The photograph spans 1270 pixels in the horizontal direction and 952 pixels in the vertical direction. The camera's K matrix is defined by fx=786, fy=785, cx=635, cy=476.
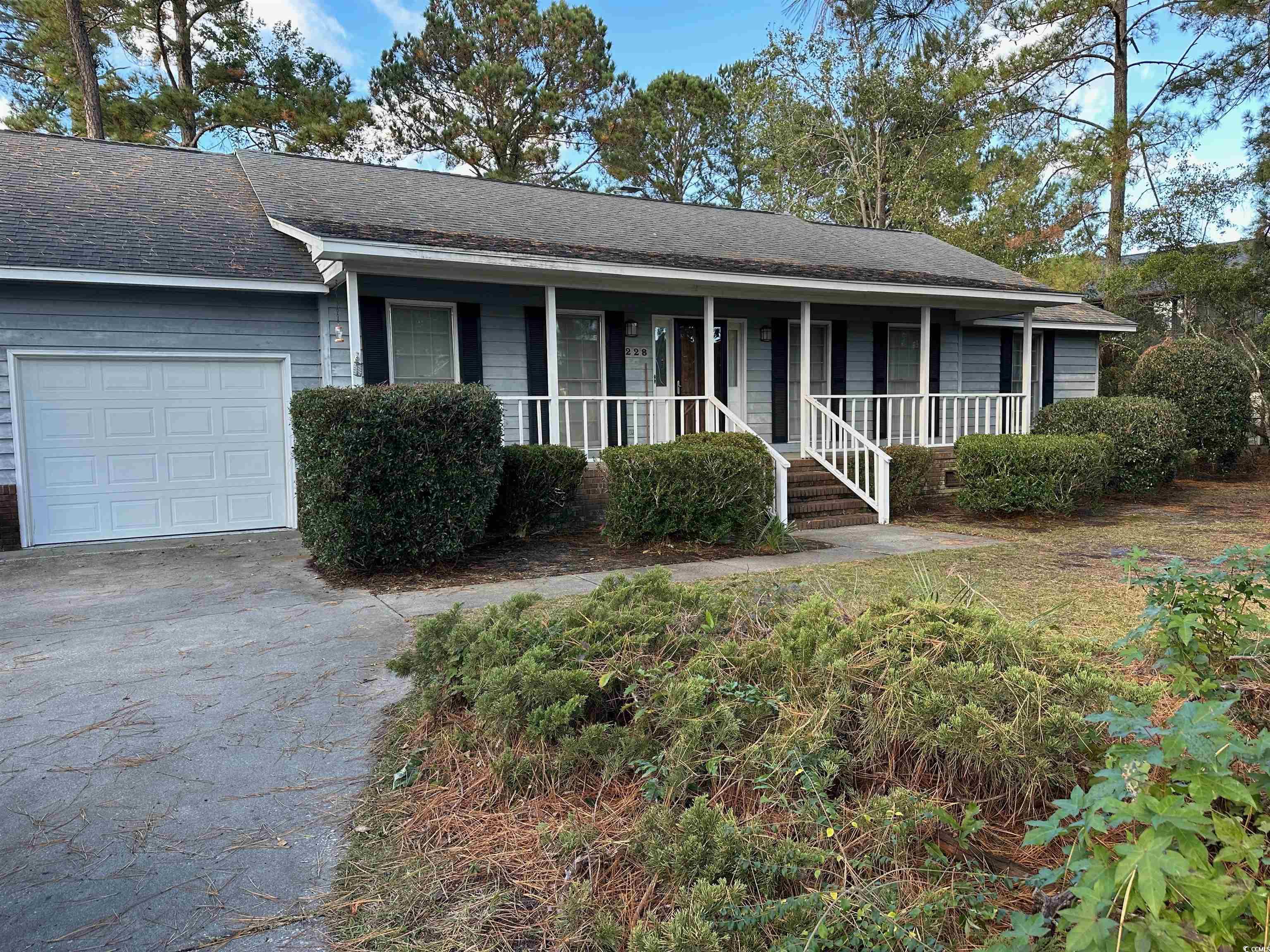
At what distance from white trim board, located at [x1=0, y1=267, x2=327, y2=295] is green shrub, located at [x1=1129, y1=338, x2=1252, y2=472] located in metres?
12.8

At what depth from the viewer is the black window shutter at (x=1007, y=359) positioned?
46.9ft

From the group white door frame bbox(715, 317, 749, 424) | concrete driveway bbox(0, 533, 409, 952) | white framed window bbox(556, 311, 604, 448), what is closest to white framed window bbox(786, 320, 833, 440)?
white door frame bbox(715, 317, 749, 424)

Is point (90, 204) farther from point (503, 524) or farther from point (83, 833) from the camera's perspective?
point (83, 833)

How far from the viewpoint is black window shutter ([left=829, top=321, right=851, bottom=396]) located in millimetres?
12297

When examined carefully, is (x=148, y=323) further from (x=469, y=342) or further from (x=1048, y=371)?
(x=1048, y=371)

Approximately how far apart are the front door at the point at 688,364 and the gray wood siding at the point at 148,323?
490 centimetres

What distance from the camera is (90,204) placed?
896 cm

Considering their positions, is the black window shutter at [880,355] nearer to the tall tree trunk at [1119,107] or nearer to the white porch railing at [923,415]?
the white porch railing at [923,415]

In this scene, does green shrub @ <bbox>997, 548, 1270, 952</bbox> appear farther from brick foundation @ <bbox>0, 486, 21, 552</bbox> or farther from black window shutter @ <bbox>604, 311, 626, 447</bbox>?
brick foundation @ <bbox>0, 486, 21, 552</bbox>

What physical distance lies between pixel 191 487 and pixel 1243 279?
63.0 feet

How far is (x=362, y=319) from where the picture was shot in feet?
29.9

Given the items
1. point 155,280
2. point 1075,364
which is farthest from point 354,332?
point 1075,364

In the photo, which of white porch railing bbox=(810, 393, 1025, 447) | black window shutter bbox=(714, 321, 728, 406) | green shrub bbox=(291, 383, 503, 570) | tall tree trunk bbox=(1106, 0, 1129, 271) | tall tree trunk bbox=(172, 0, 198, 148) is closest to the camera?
green shrub bbox=(291, 383, 503, 570)

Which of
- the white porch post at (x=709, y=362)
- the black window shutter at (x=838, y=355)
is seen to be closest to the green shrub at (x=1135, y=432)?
the black window shutter at (x=838, y=355)
